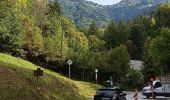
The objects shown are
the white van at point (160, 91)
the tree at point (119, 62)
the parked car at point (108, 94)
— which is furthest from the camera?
the tree at point (119, 62)

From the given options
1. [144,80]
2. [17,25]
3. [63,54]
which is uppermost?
[17,25]

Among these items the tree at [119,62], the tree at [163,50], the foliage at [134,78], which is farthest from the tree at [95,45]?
the tree at [163,50]

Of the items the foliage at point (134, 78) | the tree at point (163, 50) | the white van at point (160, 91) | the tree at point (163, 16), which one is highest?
the tree at point (163, 16)

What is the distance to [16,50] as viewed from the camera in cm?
7312

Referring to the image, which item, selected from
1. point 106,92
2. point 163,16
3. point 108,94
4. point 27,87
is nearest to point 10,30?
point 27,87

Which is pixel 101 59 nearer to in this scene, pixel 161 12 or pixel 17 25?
pixel 17 25

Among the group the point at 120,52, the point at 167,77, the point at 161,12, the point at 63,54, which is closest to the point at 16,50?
the point at 63,54

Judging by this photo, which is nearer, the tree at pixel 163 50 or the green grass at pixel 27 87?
the green grass at pixel 27 87

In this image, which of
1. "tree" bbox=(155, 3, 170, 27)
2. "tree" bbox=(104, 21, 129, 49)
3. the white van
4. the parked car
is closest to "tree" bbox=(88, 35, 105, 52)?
"tree" bbox=(104, 21, 129, 49)

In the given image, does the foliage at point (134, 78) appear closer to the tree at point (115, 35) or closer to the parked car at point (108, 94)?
the tree at point (115, 35)

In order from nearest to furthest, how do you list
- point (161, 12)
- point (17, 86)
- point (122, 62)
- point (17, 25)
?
1. point (17, 86)
2. point (17, 25)
3. point (122, 62)
4. point (161, 12)

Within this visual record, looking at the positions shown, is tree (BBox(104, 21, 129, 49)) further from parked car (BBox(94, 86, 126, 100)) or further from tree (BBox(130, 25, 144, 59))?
parked car (BBox(94, 86, 126, 100))

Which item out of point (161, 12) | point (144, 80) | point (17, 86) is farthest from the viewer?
point (161, 12)

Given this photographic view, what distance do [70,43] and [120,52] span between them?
19.3m
